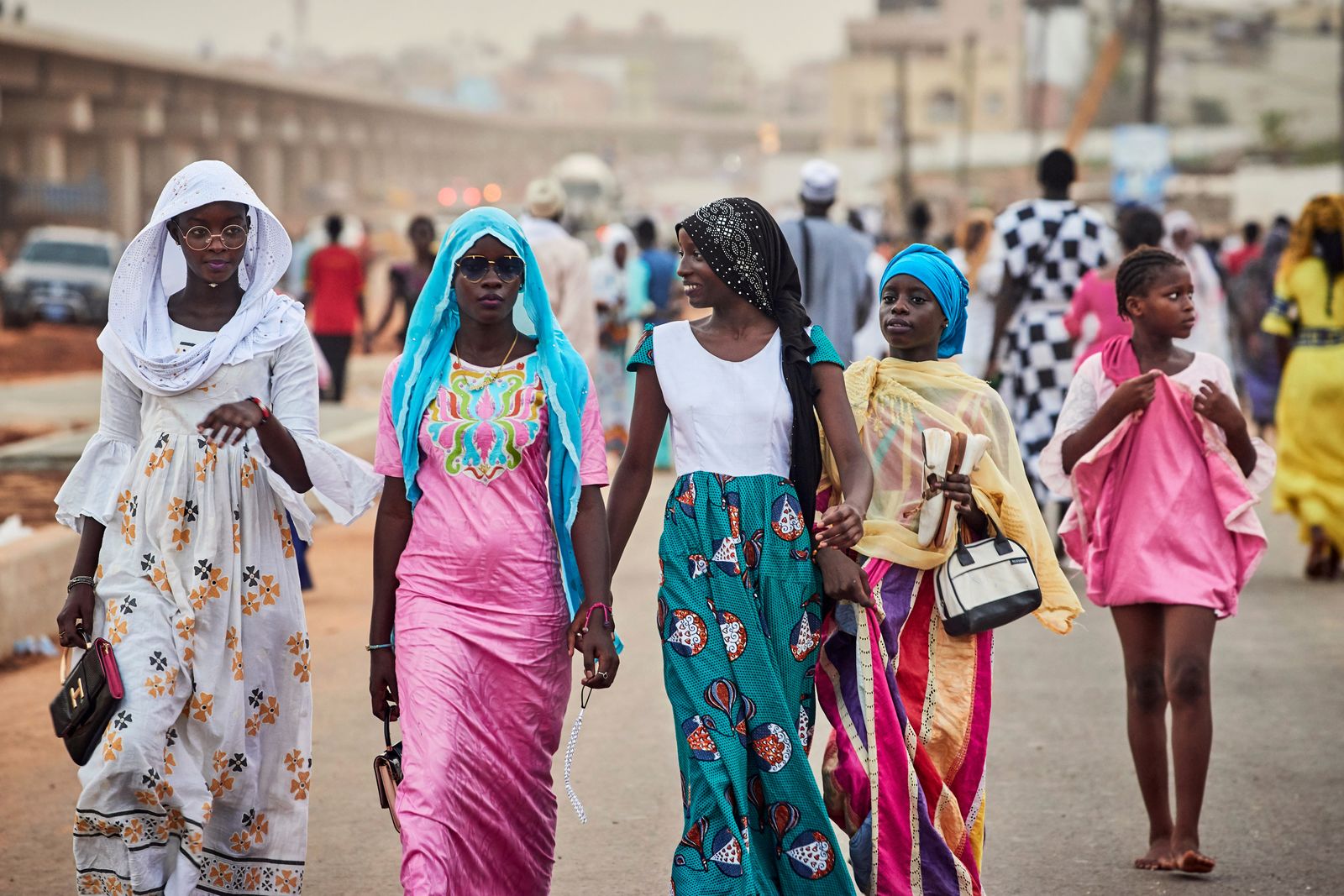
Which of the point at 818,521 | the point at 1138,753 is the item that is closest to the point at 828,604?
the point at 818,521

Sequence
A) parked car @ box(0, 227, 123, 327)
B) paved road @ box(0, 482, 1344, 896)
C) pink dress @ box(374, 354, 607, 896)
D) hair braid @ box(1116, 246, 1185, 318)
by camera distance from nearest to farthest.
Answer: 1. pink dress @ box(374, 354, 607, 896)
2. paved road @ box(0, 482, 1344, 896)
3. hair braid @ box(1116, 246, 1185, 318)
4. parked car @ box(0, 227, 123, 327)

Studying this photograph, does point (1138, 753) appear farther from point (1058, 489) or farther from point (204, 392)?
point (204, 392)

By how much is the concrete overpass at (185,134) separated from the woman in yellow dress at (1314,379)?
41.5 meters

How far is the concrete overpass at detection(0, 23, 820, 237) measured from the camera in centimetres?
5366

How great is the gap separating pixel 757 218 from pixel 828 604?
3.20ft

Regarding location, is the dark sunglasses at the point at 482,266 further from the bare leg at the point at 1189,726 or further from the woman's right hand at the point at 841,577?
the bare leg at the point at 1189,726

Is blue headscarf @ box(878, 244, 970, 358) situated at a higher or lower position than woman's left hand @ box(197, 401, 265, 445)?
higher

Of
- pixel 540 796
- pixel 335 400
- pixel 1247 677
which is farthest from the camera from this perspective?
pixel 335 400

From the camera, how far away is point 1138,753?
18.3 ft

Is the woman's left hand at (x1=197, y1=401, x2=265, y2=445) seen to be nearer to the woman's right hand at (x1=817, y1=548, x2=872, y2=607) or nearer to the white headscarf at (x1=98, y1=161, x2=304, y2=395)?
the white headscarf at (x1=98, y1=161, x2=304, y2=395)

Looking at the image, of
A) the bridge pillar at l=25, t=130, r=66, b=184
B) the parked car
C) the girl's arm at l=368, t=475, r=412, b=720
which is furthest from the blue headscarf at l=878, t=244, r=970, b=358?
the bridge pillar at l=25, t=130, r=66, b=184

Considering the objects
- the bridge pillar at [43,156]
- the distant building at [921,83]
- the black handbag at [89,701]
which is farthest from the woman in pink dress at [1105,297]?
the distant building at [921,83]

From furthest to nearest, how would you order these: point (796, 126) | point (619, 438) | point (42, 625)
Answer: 1. point (796, 126)
2. point (619, 438)
3. point (42, 625)

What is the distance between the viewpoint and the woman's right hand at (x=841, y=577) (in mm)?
4504
